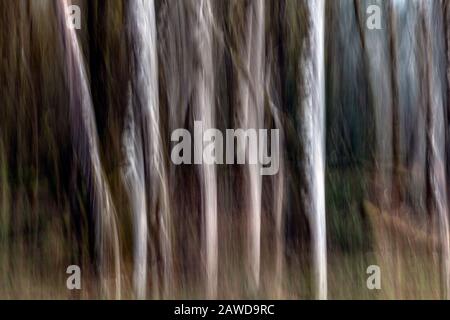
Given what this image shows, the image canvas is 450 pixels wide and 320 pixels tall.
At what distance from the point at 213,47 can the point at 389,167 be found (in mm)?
647

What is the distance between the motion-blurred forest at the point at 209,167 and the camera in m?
1.66

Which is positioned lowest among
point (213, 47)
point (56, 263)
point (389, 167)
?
point (56, 263)

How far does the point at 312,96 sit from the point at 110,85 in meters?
0.61

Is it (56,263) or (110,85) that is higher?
(110,85)

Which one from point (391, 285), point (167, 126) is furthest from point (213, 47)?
point (391, 285)

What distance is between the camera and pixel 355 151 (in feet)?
5.56

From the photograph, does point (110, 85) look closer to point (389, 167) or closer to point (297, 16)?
point (297, 16)

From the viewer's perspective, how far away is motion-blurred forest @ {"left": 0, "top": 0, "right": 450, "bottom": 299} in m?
1.66

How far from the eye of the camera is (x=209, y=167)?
167 cm
